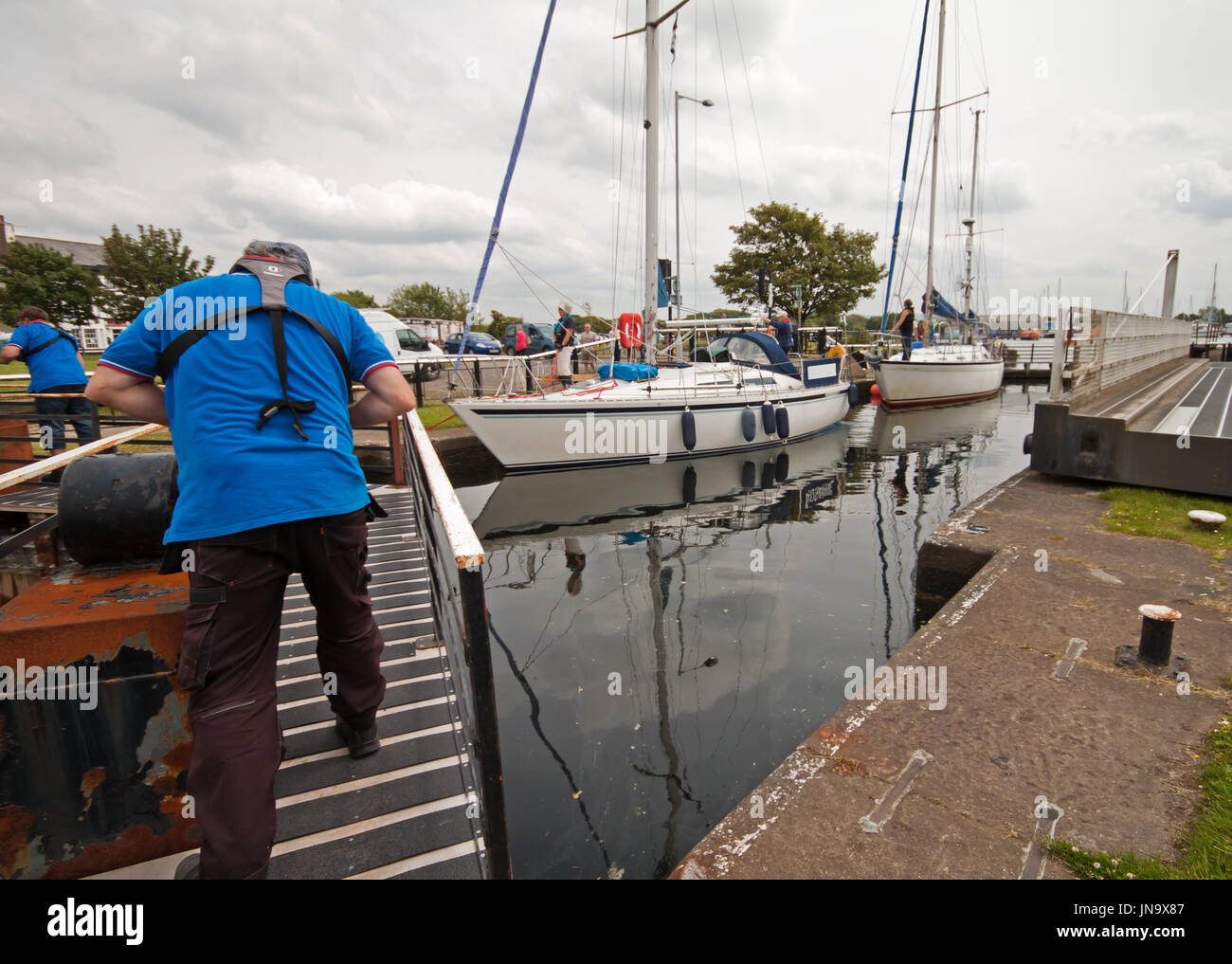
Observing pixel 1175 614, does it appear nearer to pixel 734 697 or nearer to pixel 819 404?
pixel 734 697

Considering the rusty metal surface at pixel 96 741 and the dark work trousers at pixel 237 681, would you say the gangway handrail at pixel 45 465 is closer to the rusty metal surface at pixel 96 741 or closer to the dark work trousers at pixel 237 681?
the rusty metal surface at pixel 96 741

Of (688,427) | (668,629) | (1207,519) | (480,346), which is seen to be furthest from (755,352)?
(480,346)

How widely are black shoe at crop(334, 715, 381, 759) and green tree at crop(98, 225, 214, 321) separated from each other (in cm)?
3187

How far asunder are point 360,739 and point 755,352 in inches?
593

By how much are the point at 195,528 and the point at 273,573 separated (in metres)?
0.24

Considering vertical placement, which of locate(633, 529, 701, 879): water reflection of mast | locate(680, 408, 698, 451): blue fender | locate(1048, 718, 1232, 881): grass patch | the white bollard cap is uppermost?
locate(680, 408, 698, 451): blue fender

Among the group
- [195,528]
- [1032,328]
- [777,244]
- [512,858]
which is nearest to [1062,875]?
[512,858]

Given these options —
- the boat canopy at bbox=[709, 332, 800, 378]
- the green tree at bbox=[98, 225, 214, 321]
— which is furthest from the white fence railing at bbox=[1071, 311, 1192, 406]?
the green tree at bbox=[98, 225, 214, 321]

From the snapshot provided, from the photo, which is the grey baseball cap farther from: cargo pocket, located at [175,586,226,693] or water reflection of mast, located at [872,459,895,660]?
water reflection of mast, located at [872,459,895,660]

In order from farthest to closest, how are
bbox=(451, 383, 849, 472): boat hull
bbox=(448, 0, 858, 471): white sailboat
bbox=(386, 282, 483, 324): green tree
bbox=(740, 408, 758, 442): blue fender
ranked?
bbox=(386, 282, 483, 324): green tree
bbox=(740, 408, 758, 442): blue fender
bbox=(448, 0, 858, 471): white sailboat
bbox=(451, 383, 849, 472): boat hull

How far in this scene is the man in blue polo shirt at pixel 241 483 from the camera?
1.77 metres

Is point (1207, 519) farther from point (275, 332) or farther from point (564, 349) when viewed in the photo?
point (564, 349)

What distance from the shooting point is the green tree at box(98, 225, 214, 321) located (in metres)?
27.8

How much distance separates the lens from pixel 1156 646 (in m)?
3.27
